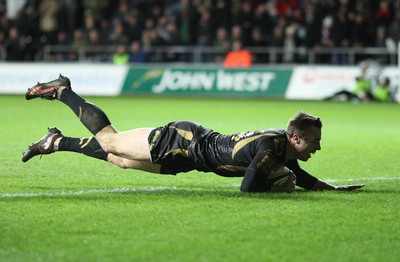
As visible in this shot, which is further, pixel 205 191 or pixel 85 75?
pixel 85 75

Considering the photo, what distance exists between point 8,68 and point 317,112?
38.8 feet

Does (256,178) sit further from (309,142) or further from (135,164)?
(135,164)

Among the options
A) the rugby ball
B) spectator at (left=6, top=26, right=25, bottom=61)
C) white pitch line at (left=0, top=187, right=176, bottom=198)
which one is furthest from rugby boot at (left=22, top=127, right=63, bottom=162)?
spectator at (left=6, top=26, right=25, bottom=61)

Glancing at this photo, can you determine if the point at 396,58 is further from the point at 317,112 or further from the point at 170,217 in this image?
the point at 170,217

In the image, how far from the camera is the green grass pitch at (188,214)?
566 centimetres

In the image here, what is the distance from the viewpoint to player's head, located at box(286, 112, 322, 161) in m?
7.93

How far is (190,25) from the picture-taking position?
2950 cm

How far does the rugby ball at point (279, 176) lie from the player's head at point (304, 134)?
0.88 feet

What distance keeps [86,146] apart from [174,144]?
1.00 m

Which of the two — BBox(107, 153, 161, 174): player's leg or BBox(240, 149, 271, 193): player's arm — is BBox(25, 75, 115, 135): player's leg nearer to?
BBox(107, 153, 161, 174): player's leg

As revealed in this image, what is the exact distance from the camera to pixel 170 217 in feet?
22.6

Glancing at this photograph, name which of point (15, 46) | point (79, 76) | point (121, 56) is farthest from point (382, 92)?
point (15, 46)

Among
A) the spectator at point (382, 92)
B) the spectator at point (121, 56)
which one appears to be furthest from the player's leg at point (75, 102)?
the spectator at point (121, 56)

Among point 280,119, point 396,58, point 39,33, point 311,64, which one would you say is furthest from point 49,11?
point 280,119
